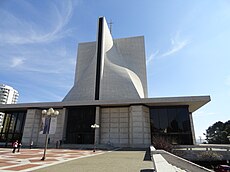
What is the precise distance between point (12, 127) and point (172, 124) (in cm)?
3325

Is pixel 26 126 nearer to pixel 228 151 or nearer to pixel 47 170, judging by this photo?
pixel 47 170

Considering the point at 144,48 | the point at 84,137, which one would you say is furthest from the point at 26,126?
the point at 144,48

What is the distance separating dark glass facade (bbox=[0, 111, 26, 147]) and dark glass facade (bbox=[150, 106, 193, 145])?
89.4 ft

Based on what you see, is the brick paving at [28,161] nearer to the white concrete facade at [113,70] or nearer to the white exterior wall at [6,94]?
the white concrete facade at [113,70]

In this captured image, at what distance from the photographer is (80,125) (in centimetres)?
3044

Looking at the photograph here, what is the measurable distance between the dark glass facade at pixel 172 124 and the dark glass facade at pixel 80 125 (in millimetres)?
11460

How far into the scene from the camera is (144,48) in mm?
47156

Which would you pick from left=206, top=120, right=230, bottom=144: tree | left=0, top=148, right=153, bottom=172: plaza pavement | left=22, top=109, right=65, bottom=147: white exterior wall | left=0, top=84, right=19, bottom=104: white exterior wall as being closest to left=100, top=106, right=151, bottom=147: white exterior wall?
left=22, top=109, right=65, bottom=147: white exterior wall

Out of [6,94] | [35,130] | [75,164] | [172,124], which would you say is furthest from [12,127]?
[6,94]

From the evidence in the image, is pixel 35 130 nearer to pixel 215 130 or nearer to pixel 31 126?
pixel 31 126

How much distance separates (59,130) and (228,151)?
26.7 meters

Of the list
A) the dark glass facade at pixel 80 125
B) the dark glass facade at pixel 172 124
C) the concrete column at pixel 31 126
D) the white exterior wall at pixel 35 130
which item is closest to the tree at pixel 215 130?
the dark glass facade at pixel 172 124

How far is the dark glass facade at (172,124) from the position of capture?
91.8 ft

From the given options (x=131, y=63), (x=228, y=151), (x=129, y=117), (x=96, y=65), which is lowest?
(x=228, y=151)
